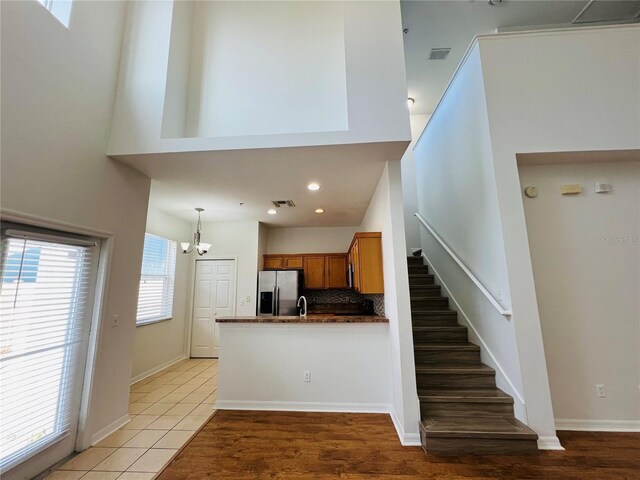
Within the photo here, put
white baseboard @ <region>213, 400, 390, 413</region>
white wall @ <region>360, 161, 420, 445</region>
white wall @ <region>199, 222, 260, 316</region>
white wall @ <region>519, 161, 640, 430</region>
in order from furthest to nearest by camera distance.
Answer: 1. white wall @ <region>199, 222, 260, 316</region>
2. white baseboard @ <region>213, 400, 390, 413</region>
3. white wall @ <region>519, 161, 640, 430</region>
4. white wall @ <region>360, 161, 420, 445</region>

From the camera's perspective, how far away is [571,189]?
2779mm

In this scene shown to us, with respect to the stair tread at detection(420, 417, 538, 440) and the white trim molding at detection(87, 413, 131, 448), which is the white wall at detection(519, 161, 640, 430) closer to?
the stair tread at detection(420, 417, 538, 440)

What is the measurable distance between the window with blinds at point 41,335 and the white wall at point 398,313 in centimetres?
300

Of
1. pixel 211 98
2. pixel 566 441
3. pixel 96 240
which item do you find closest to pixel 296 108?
pixel 211 98

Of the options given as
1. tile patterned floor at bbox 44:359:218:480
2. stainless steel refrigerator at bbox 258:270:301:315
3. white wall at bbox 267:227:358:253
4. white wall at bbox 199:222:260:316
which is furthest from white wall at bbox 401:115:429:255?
tile patterned floor at bbox 44:359:218:480

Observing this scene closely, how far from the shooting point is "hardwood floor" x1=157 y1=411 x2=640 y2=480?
200 centimetres

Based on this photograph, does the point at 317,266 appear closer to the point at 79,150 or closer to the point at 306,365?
the point at 306,365

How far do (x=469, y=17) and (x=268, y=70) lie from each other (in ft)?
11.2

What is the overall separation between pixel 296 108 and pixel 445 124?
7.95 feet

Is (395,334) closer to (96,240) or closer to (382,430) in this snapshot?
(382,430)

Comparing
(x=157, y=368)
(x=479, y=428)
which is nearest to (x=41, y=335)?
(x=157, y=368)

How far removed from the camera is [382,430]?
263 centimetres

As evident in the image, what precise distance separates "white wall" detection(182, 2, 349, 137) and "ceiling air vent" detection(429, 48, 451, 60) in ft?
7.67

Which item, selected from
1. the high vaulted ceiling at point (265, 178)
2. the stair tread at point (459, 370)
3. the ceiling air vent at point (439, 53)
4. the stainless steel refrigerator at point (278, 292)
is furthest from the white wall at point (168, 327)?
the ceiling air vent at point (439, 53)
